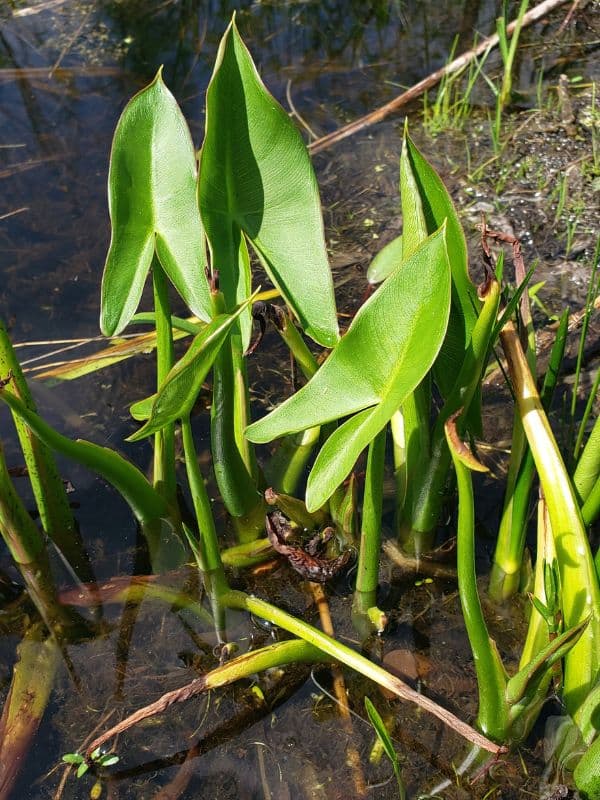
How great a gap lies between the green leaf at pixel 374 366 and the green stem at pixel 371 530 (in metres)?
0.08

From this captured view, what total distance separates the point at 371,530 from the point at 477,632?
26 cm

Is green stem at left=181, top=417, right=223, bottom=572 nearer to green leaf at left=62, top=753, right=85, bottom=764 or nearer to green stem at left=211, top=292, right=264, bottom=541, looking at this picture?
green stem at left=211, top=292, right=264, bottom=541

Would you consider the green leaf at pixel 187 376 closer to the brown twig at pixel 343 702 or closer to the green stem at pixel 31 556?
the green stem at pixel 31 556

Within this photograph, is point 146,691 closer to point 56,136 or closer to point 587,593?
point 587,593

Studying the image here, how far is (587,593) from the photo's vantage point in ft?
4.23

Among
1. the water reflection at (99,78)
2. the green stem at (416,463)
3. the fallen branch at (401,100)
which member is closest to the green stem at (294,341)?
the green stem at (416,463)

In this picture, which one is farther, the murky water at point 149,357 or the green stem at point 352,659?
the murky water at point 149,357

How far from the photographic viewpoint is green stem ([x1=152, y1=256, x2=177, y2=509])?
1.44 meters

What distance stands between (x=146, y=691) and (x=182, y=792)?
0.21 meters

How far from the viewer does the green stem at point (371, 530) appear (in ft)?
4.29

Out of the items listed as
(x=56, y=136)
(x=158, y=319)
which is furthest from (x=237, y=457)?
(x=56, y=136)

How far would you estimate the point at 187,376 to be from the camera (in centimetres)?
114

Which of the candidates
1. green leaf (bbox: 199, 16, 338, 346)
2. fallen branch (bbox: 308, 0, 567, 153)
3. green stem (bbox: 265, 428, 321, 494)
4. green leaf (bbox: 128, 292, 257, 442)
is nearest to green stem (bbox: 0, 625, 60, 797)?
green stem (bbox: 265, 428, 321, 494)

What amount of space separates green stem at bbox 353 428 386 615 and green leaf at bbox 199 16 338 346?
0.66 ft
